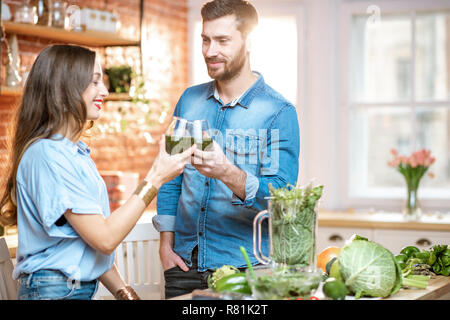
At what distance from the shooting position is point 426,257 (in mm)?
1819

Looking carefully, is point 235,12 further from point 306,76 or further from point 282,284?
point 306,76

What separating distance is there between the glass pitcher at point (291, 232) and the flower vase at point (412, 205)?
92.4 inches

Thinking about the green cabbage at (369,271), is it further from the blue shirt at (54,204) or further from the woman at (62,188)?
the blue shirt at (54,204)

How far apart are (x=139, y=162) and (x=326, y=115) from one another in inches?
49.3

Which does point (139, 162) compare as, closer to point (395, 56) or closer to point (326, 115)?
point (326, 115)

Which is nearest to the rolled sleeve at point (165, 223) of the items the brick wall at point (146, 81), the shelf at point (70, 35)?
the shelf at point (70, 35)

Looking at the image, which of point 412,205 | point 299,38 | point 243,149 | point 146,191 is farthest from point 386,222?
point 146,191

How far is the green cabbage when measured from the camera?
1.43m

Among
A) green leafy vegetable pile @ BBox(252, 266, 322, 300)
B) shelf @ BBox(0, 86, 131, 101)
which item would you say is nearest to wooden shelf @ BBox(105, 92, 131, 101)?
shelf @ BBox(0, 86, 131, 101)

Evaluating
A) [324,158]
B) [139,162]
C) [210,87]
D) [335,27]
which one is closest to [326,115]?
[324,158]

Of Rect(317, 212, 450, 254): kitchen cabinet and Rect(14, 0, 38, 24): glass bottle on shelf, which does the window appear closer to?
Rect(317, 212, 450, 254): kitchen cabinet

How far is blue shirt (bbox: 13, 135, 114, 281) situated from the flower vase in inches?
99.2

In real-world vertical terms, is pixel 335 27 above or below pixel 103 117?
above

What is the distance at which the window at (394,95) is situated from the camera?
4.03 meters
